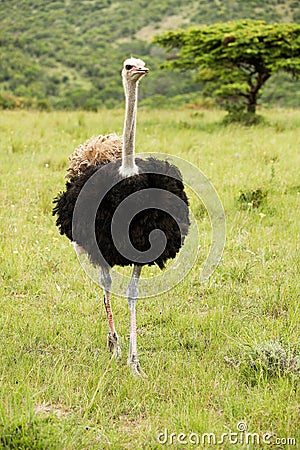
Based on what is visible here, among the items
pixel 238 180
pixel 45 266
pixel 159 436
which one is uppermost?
pixel 238 180

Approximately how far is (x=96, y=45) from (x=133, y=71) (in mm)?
38752

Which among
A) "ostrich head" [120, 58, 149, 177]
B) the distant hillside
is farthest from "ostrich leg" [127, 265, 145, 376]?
the distant hillside

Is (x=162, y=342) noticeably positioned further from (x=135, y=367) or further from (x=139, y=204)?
(x=139, y=204)

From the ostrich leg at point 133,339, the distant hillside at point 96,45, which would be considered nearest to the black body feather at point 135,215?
the ostrich leg at point 133,339

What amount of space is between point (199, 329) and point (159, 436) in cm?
127

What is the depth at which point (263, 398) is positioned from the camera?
3.27 meters

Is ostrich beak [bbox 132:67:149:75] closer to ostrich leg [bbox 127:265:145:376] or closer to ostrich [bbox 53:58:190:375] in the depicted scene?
ostrich [bbox 53:58:190:375]

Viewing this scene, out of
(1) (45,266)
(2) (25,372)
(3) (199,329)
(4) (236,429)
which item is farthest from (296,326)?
(1) (45,266)

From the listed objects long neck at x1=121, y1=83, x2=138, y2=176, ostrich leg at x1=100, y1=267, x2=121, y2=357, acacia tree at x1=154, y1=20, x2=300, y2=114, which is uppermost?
acacia tree at x1=154, y1=20, x2=300, y2=114

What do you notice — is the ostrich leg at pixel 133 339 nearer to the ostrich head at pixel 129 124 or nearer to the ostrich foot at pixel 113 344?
the ostrich foot at pixel 113 344

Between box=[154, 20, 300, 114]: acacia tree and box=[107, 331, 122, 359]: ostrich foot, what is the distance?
9.79 m

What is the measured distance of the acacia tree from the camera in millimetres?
13141

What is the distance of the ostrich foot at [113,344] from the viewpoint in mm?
3831

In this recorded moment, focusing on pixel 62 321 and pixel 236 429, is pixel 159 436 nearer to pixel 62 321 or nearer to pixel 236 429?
pixel 236 429
